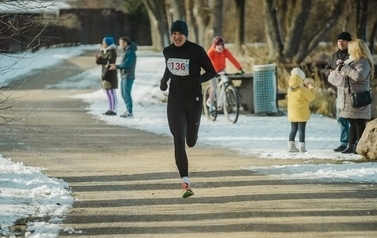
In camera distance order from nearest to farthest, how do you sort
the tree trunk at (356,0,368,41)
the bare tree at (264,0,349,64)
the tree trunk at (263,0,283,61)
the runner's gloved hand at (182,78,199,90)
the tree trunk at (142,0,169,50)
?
the runner's gloved hand at (182,78,199,90) < the bare tree at (264,0,349,64) < the tree trunk at (263,0,283,61) < the tree trunk at (356,0,368,41) < the tree trunk at (142,0,169,50)

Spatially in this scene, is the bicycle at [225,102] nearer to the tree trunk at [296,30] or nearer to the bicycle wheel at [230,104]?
the bicycle wheel at [230,104]

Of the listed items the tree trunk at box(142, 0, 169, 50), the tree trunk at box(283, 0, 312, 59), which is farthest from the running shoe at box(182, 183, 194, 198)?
the tree trunk at box(142, 0, 169, 50)

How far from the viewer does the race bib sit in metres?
10.6

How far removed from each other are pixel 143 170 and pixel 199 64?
88.1 inches

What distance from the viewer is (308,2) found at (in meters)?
27.8

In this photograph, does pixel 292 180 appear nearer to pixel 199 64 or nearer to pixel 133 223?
pixel 199 64

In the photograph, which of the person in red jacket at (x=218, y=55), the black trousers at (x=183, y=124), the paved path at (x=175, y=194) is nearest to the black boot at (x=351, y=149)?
the paved path at (x=175, y=194)

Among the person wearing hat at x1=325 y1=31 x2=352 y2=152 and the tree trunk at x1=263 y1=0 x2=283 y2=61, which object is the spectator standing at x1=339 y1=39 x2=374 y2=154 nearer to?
the person wearing hat at x1=325 y1=31 x2=352 y2=152

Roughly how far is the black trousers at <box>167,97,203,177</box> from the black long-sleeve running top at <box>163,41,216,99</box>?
0.10 m

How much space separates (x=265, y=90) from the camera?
21.9 m

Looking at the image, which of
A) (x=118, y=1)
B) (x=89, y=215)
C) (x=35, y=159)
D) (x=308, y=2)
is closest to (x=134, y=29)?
(x=118, y=1)

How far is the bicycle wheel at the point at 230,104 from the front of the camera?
19.3 metres

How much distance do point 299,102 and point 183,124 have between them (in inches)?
169

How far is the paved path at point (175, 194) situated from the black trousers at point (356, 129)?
1383mm
